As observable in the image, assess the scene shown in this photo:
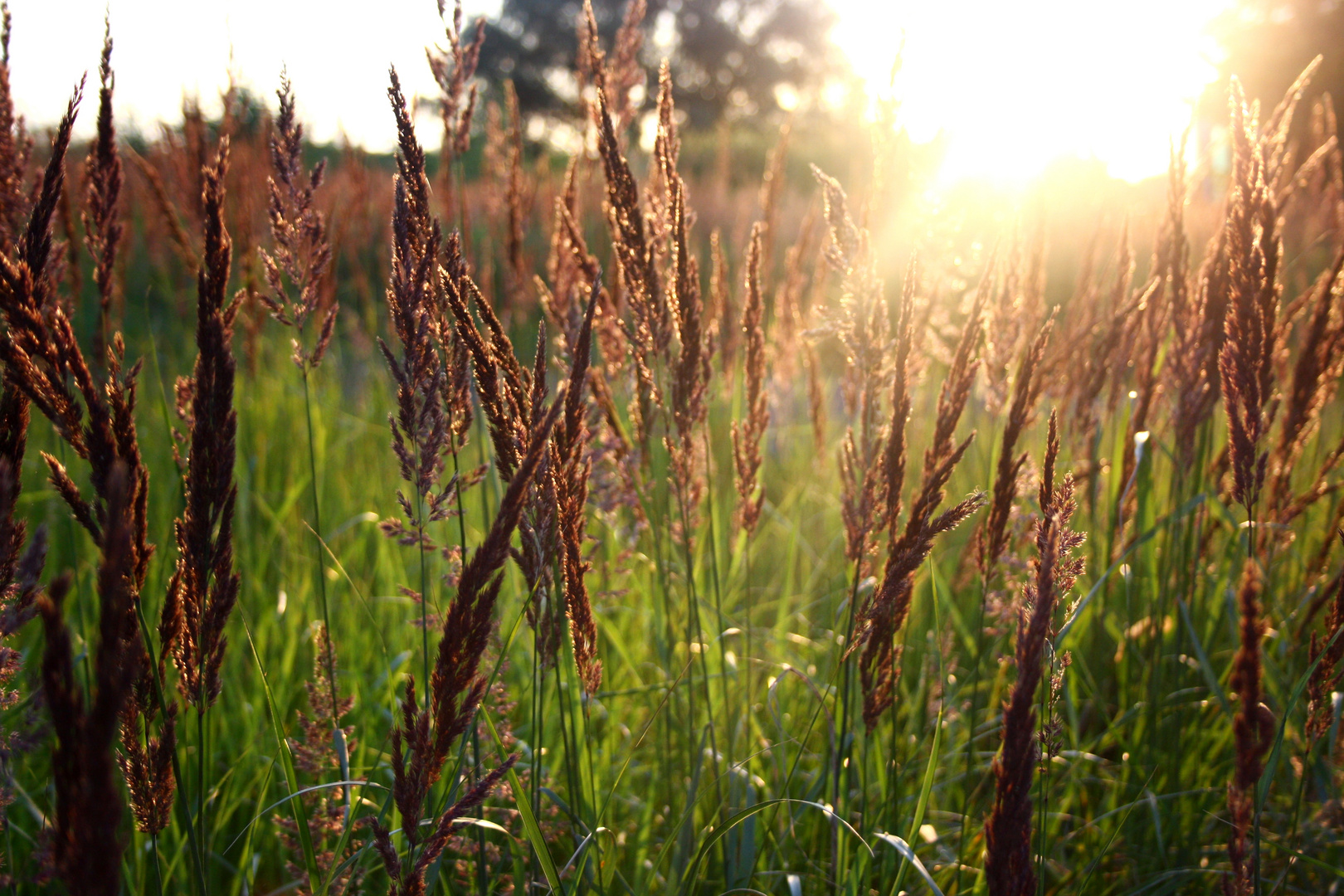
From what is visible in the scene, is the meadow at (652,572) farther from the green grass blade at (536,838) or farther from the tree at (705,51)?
the tree at (705,51)

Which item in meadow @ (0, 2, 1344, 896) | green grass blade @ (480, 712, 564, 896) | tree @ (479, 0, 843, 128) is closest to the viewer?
meadow @ (0, 2, 1344, 896)

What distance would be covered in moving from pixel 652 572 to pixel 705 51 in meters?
40.0

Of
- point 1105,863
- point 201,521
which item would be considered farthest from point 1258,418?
point 201,521

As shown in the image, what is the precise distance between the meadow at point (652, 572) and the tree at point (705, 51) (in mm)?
36263

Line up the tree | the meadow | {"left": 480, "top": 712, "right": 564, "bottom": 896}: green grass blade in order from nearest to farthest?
1. the meadow
2. {"left": 480, "top": 712, "right": 564, "bottom": 896}: green grass blade
3. the tree

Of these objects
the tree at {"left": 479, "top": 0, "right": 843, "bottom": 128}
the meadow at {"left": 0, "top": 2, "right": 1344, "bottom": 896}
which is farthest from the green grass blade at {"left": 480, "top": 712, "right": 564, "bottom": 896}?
the tree at {"left": 479, "top": 0, "right": 843, "bottom": 128}

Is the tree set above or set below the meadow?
above

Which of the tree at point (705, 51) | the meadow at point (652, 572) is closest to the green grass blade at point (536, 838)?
the meadow at point (652, 572)

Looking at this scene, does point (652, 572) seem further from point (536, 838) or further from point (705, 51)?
point (705, 51)

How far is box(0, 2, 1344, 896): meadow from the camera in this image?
875 millimetres

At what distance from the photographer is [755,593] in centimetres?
282

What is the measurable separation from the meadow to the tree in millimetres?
36263

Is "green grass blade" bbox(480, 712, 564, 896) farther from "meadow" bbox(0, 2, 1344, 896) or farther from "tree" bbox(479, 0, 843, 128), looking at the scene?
"tree" bbox(479, 0, 843, 128)

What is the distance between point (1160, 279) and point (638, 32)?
1.39 metres
